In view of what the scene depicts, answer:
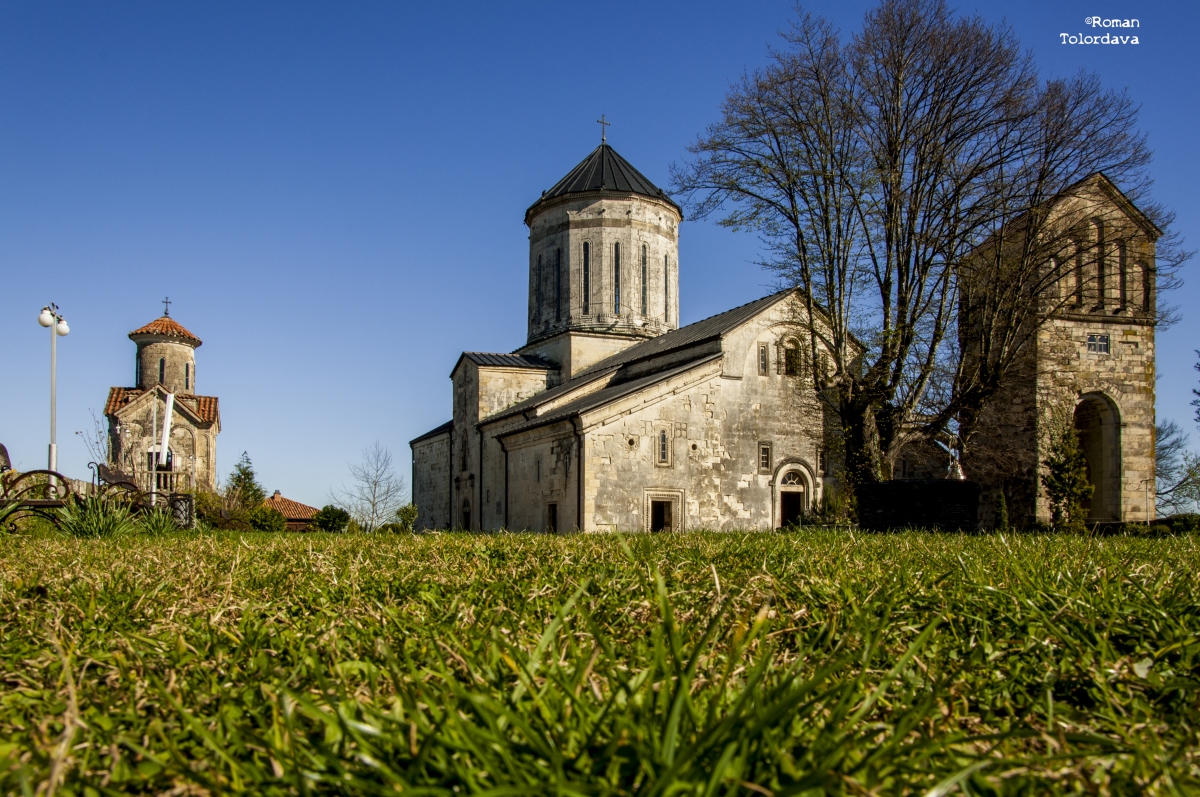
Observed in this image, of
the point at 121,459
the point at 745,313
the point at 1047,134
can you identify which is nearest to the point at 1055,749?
the point at 1047,134

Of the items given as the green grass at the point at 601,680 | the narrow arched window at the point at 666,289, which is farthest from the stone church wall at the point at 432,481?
the green grass at the point at 601,680

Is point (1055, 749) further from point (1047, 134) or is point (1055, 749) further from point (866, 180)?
point (1047, 134)

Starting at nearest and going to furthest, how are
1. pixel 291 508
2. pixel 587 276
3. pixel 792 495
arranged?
pixel 792 495 → pixel 587 276 → pixel 291 508

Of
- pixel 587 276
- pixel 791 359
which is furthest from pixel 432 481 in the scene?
pixel 791 359

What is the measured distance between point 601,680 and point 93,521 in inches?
309

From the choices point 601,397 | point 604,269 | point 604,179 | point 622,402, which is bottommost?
point 622,402

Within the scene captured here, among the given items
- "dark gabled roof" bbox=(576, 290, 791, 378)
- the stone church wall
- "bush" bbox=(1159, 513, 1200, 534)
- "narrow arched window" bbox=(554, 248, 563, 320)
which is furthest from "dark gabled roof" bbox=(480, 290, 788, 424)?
"bush" bbox=(1159, 513, 1200, 534)

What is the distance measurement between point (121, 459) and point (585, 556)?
41.0 metres

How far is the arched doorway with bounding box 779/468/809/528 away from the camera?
1009 inches

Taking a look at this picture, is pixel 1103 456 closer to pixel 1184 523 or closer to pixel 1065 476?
pixel 1065 476

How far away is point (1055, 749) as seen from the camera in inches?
59.7

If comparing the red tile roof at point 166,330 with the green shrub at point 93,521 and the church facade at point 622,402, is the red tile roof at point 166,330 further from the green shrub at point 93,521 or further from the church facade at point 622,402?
the green shrub at point 93,521

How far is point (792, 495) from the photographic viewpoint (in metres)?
25.9

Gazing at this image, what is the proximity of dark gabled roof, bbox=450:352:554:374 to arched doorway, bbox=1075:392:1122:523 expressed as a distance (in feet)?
57.5
